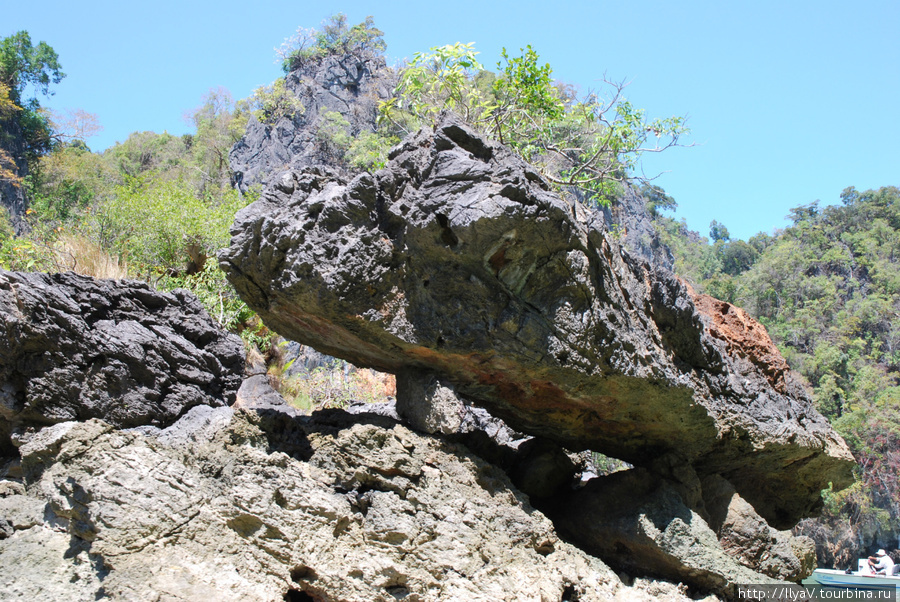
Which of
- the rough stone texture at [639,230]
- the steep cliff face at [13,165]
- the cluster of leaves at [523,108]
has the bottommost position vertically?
the cluster of leaves at [523,108]

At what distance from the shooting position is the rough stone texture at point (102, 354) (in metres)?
3.71

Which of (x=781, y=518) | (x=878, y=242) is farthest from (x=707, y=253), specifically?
(x=781, y=518)

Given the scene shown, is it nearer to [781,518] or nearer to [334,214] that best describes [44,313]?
[334,214]

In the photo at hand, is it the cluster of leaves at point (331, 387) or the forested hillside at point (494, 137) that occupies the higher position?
the forested hillside at point (494, 137)

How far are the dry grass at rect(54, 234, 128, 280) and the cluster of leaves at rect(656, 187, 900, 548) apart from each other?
Result: 23524mm

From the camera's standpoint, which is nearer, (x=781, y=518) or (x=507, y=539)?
(x=507, y=539)

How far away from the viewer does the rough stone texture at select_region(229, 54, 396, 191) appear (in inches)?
1117

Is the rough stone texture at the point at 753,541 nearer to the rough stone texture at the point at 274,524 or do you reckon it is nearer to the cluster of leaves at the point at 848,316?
the rough stone texture at the point at 274,524

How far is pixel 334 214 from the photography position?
3.80 meters

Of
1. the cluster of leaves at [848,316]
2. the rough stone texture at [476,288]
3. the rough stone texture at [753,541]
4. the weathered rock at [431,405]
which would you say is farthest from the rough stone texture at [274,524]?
the cluster of leaves at [848,316]

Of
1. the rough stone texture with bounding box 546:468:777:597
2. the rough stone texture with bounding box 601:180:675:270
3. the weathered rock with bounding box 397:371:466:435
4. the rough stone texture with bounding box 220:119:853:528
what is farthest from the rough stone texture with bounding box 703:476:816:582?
the rough stone texture with bounding box 601:180:675:270

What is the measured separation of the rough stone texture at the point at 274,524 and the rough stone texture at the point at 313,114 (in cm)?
2468

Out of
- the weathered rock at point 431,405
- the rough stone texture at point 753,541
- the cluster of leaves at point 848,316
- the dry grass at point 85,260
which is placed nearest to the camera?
the weathered rock at point 431,405

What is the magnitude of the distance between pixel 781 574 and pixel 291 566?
148 inches
